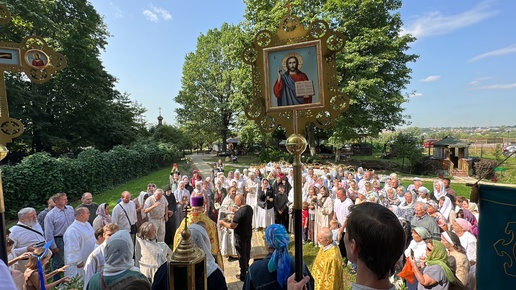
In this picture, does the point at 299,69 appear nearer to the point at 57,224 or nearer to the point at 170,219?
the point at 57,224

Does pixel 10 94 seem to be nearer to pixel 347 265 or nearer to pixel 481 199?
pixel 347 265

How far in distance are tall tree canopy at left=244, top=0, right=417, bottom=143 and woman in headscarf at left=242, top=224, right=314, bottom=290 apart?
20.0 metres

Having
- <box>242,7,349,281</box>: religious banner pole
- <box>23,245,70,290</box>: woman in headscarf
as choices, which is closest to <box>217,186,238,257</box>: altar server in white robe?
<box>23,245,70,290</box>: woman in headscarf

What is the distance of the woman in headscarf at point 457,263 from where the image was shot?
378cm

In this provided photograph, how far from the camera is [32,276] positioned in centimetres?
300

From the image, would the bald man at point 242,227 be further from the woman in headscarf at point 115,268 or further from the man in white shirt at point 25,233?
the man in white shirt at point 25,233

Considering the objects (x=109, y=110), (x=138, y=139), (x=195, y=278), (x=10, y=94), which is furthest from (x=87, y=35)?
(x=195, y=278)

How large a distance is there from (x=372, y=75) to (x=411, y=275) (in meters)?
21.1

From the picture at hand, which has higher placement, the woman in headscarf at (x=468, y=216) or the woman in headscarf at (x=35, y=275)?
the woman in headscarf at (x=35, y=275)

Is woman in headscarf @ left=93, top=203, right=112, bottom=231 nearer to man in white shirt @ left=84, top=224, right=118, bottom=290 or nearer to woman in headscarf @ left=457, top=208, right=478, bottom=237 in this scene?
man in white shirt @ left=84, top=224, right=118, bottom=290

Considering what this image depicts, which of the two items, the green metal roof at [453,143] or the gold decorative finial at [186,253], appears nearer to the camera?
the gold decorative finial at [186,253]

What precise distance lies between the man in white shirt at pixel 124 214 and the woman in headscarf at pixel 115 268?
4.03 m

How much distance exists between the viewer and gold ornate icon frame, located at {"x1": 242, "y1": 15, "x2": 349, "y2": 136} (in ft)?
8.68

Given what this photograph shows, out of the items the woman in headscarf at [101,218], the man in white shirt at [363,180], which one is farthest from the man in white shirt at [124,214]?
the man in white shirt at [363,180]
